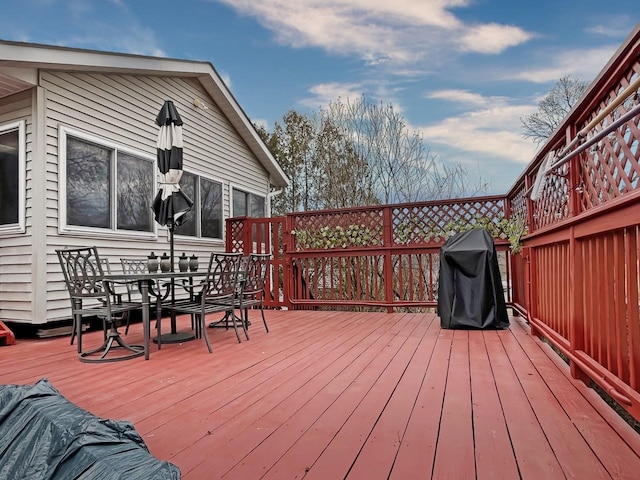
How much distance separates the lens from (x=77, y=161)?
15.2 feet

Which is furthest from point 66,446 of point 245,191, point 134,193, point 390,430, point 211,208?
point 245,191

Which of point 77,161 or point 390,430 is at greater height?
point 77,161

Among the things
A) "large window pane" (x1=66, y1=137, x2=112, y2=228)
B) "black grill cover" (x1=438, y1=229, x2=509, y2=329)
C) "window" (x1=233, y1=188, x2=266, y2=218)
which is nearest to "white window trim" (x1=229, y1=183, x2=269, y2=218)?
"window" (x1=233, y1=188, x2=266, y2=218)

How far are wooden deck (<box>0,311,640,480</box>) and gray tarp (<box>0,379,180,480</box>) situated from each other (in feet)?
0.60

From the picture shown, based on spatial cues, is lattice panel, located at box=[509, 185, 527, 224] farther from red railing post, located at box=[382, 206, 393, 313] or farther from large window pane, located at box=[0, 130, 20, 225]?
large window pane, located at box=[0, 130, 20, 225]

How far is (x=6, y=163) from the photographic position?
4.46m

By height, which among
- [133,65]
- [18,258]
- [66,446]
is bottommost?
[66,446]

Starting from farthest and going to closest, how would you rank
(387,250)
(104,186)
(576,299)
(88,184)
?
(387,250) < (104,186) < (88,184) < (576,299)

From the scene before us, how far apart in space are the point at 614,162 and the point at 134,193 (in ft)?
17.5

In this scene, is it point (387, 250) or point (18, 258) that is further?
point (387, 250)

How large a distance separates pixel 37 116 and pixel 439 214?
4941 millimetres

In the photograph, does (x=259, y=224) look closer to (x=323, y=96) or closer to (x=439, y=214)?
(x=439, y=214)

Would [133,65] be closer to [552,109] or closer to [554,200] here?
[554,200]

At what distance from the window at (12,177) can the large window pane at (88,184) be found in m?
0.42
